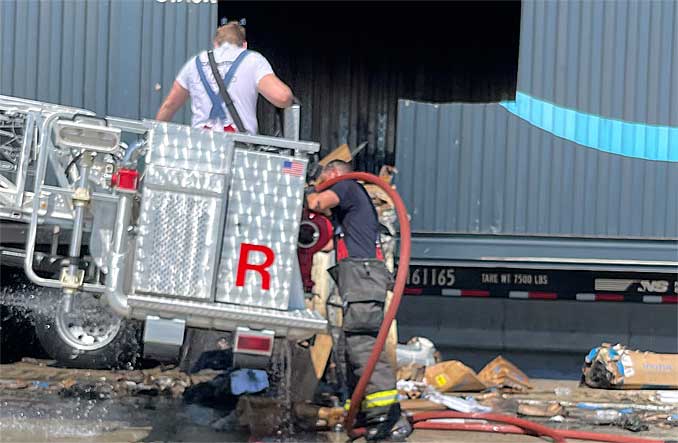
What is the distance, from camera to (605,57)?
784cm

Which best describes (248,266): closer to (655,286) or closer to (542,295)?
(542,295)

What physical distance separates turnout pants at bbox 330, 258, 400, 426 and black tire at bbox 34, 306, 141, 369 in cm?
218

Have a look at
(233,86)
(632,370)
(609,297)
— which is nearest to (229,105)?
(233,86)

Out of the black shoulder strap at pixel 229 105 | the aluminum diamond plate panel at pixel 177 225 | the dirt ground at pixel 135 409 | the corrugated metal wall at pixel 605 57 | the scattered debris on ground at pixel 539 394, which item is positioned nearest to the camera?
the aluminum diamond plate panel at pixel 177 225

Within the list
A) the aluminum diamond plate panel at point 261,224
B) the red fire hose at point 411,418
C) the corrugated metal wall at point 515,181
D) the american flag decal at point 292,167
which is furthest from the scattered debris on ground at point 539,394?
the american flag decal at point 292,167

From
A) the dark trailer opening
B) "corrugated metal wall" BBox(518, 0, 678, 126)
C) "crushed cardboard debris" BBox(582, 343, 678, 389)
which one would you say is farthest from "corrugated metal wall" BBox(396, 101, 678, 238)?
the dark trailer opening

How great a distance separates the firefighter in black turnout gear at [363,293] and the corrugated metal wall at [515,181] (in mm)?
1989

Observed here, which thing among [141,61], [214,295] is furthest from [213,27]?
[214,295]

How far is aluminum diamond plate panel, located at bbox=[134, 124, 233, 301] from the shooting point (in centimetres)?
508

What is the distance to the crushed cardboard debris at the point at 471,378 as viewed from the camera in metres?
7.35

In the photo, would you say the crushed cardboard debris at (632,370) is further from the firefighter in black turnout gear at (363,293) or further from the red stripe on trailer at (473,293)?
the firefighter in black turnout gear at (363,293)

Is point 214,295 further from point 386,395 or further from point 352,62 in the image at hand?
point 352,62

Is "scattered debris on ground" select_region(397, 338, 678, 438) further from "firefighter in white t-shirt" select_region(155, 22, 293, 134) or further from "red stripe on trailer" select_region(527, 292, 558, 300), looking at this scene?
"firefighter in white t-shirt" select_region(155, 22, 293, 134)

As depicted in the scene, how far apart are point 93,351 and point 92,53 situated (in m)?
2.46
